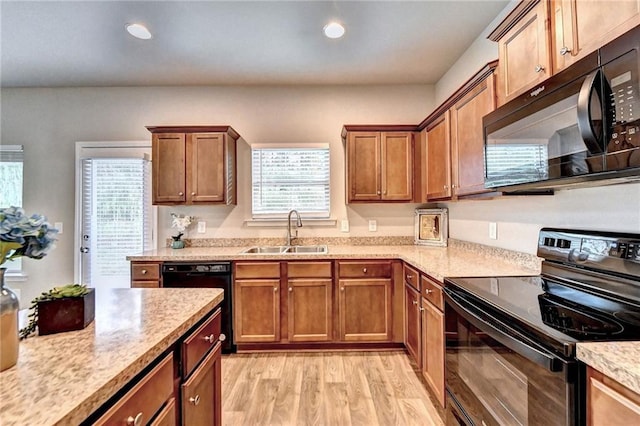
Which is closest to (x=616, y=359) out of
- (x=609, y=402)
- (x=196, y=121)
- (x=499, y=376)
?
(x=609, y=402)

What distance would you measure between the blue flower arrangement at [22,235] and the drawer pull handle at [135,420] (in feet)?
1.60

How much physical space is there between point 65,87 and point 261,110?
2227 millimetres

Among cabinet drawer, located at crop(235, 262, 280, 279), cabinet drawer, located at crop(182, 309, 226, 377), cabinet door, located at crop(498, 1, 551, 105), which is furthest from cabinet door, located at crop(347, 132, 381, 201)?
cabinet drawer, located at crop(182, 309, 226, 377)

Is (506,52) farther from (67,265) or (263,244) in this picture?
(67,265)

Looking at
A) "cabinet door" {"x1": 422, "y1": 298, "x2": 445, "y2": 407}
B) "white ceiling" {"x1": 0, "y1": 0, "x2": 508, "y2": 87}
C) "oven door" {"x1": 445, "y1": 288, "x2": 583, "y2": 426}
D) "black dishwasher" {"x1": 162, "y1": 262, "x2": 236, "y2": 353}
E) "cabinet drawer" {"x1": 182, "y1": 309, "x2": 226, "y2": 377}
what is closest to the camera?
"oven door" {"x1": 445, "y1": 288, "x2": 583, "y2": 426}

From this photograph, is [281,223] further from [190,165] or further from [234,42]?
[234,42]

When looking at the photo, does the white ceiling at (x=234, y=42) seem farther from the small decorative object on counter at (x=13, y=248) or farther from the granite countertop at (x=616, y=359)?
the granite countertop at (x=616, y=359)

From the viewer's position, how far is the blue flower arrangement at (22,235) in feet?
2.53

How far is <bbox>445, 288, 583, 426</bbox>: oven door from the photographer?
3.11 ft

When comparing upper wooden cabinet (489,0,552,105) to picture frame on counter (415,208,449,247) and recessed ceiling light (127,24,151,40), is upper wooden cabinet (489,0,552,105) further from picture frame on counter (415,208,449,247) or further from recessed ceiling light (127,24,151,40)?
recessed ceiling light (127,24,151,40)

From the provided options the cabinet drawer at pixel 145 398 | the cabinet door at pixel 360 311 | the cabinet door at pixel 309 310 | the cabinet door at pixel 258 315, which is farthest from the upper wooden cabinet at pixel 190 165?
the cabinet drawer at pixel 145 398

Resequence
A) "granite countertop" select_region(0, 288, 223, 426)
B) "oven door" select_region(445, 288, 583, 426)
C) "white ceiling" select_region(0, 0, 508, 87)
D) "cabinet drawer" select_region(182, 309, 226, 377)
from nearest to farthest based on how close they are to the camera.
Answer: "granite countertop" select_region(0, 288, 223, 426) → "oven door" select_region(445, 288, 583, 426) → "cabinet drawer" select_region(182, 309, 226, 377) → "white ceiling" select_region(0, 0, 508, 87)

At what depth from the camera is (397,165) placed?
3.21 meters

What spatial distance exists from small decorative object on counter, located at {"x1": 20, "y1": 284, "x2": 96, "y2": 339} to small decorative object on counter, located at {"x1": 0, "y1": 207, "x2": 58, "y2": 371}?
181 mm
